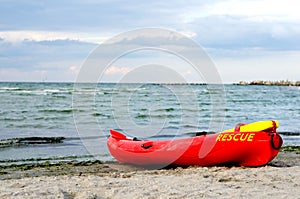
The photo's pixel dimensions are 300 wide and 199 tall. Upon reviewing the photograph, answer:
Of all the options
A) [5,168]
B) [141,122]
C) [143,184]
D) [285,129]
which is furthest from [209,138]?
[141,122]

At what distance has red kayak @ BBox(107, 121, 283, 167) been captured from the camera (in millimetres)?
6680

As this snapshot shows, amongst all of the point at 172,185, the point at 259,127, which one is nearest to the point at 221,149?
the point at 259,127

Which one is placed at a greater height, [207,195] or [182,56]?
[182,56]

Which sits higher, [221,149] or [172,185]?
[221,149]

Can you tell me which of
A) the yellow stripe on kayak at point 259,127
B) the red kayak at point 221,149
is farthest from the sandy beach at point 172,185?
the yellow stripe on kayak at point 259,127

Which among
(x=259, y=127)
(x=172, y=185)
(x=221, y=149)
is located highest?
(x=259, y=127)

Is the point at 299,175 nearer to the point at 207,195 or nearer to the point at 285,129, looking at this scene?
the point at 207,195

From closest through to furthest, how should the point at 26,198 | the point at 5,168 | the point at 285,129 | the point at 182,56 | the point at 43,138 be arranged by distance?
the point at 26,198, the point at 5,168, the point at 182,56, the point at 43,138, the point at 285,129

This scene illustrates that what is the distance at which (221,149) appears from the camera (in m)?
6.87

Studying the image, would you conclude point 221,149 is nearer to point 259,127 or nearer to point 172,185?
point 259,127

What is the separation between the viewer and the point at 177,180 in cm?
565

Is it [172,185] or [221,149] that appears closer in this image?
[172,185]

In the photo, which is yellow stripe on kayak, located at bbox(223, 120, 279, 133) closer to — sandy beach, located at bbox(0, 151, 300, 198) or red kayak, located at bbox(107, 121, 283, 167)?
red kayak, located at bbox(107, 121, 283, 167)

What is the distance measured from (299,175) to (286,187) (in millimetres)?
839
